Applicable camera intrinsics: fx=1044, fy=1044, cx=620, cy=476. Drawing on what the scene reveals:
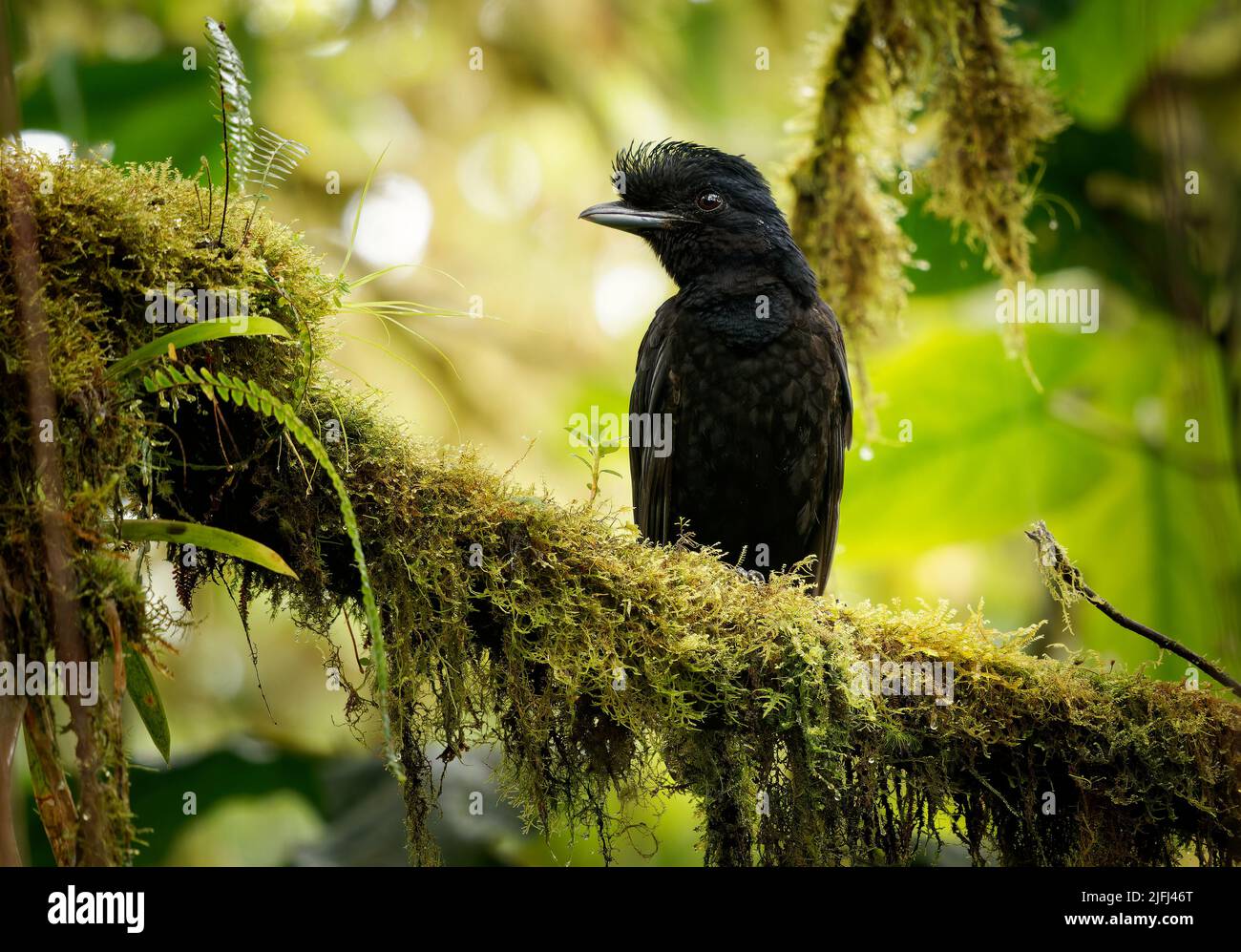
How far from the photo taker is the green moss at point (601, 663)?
7.93 feet

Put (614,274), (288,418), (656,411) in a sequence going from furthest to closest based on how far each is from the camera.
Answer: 1. (614,274)
2. (656,411)
3. (288,418)

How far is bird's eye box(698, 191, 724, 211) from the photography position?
418 centimetres

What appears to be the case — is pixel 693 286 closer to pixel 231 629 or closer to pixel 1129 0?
pixel 1129 0

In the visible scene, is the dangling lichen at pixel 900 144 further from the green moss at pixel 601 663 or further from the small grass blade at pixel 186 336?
the small grass blade at pixel 186 336

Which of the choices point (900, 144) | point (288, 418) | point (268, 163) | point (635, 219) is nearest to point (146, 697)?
point (288, 418)

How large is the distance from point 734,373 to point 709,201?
2.48 feet

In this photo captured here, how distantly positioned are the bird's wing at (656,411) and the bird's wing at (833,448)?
2.01ft

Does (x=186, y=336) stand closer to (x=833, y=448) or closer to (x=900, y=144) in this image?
(x=833, y=448)

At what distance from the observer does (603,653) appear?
2557 mm

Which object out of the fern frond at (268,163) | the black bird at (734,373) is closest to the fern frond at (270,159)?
the fern frond at (268,163)

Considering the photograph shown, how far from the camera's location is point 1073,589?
2.71m

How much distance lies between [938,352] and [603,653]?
9.29 ft
